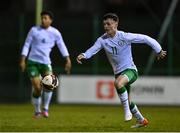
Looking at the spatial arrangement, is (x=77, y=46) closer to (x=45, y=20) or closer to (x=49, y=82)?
(x=45, y=20)

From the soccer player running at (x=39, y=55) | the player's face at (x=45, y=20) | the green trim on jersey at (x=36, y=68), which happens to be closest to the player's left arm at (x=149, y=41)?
the player's face at (x=45, y=20)

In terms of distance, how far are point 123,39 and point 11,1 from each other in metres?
26.9

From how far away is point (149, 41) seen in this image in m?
13.7

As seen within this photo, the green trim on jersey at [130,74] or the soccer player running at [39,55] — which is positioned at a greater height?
the green trim on jersey at [130,74]

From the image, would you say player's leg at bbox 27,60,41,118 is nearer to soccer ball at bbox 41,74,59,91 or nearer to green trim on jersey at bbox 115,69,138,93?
soccer ball at bbox 41,74,59,91

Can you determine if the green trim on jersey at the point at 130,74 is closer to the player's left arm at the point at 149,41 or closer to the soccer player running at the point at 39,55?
the player's left arm at the point at 149,41

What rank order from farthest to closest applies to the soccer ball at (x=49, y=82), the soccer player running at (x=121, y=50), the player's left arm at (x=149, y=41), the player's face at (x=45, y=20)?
the player's face at (x=45, y=20) < the soccer ball at (x=49, y=82) < the soccer player running at (x=121, y=50) < the player's left arm at (x=149, y=41)

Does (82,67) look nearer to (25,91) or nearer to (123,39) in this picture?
(25,91)

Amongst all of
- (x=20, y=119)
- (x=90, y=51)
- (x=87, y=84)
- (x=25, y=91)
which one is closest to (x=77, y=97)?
(x=87, y=84)

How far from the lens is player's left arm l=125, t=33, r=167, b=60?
1362cm

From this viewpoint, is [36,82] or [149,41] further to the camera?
[36,82]

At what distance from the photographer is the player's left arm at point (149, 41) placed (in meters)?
13.6

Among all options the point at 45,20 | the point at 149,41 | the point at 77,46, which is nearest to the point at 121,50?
the point at 149,41

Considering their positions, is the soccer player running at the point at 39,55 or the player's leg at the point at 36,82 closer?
the player's leg at the point at 36,82
